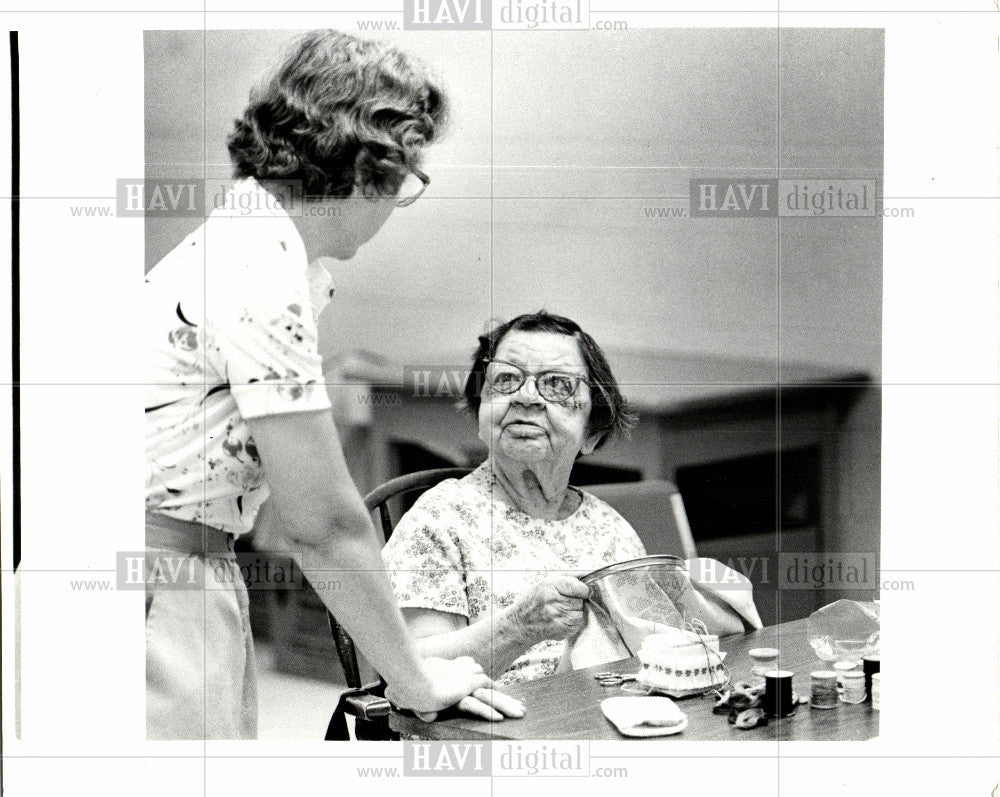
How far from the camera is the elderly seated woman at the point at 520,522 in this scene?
7.35ft

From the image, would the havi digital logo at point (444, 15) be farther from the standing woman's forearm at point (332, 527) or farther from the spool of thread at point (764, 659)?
the spool of thread at point (764, 659)

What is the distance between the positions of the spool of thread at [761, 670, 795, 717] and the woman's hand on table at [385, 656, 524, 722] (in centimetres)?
47

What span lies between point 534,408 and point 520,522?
0.26m

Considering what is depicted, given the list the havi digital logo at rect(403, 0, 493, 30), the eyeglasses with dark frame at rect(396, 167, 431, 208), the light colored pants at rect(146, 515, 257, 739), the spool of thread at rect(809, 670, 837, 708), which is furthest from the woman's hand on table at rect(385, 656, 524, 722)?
the havi digital logo at rect(403, 0, 493, 30)

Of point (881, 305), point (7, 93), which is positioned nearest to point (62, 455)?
point (7, 93)

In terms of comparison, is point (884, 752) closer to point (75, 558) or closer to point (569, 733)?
point (569, 733)

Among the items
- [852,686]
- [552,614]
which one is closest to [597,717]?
[552,614]

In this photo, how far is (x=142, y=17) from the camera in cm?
238

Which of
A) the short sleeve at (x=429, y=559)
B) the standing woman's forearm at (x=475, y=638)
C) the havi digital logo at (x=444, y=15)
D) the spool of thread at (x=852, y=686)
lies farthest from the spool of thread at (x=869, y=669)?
the havi digital logo at (x=444, y=15)

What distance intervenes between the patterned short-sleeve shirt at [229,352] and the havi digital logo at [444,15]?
1.75ft

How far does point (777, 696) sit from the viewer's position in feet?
6.63

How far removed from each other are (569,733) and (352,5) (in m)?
1.63

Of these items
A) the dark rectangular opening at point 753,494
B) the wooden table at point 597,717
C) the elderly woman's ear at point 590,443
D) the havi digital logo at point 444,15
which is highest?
the havi digital logo at point 444,15

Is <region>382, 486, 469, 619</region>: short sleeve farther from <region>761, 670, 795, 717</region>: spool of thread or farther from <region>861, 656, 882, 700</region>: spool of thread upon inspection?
<region>861, 656, 882, 700</region>: spool of thread
